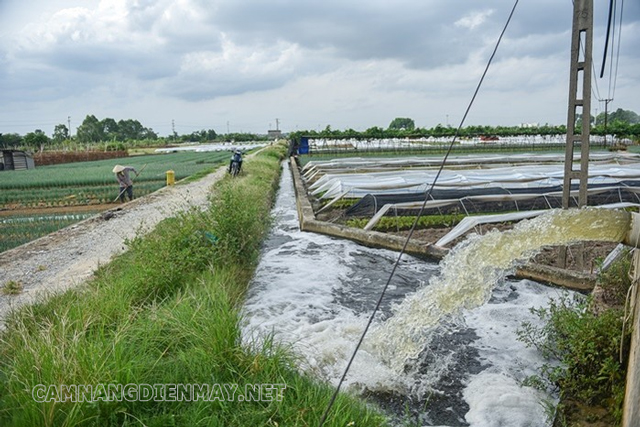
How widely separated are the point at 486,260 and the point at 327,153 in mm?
36489

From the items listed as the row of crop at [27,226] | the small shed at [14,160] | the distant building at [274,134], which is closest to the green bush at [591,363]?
the row of crop at [27,226]

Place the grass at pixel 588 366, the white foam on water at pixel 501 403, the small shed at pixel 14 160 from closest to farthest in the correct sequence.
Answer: the grass at pixel 588 366, the white foam on water at pixel 501 403, the small shed at pixel 14 160

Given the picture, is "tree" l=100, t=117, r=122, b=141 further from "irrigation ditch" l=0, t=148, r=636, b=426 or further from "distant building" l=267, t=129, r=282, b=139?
"irrigation ditch" l=0, t=148, r=636, b=426

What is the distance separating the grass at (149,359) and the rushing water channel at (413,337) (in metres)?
0.47

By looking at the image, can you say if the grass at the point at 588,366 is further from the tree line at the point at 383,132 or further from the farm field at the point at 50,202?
the tree line at the point at 383,132

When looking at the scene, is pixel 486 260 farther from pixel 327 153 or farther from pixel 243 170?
pixel 327 153

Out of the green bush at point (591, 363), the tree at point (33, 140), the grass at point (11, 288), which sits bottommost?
the green bush at point (591, 363)

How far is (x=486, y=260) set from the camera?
14.7 feet

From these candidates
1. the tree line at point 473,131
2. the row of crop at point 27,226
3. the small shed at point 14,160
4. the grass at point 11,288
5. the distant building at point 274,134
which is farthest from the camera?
the distant building at point 274,134

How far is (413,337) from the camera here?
14.6ft

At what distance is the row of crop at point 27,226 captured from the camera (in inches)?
351

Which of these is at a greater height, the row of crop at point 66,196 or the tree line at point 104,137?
the tree line at point 104,137

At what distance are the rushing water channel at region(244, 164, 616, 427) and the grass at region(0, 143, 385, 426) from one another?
47cm

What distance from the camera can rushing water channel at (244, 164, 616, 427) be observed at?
11.9ft
